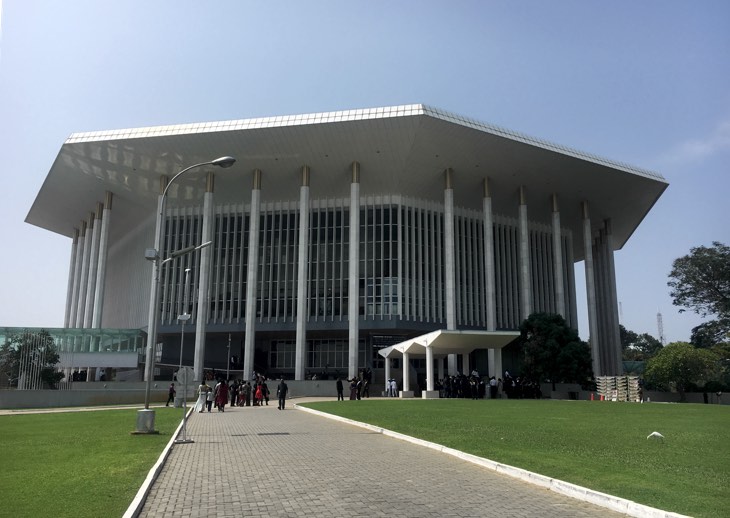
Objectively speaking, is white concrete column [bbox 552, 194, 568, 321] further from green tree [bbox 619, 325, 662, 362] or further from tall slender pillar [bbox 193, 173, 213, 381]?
green tree [bbox 619, 325, 662, 362]

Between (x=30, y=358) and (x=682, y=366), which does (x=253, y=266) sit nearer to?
(x=30, y=358)

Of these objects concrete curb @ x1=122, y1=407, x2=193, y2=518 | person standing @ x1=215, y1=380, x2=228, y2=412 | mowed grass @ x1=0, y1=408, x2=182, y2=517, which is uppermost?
person standing @ x1=215, y1=380, x2=228, y2=412

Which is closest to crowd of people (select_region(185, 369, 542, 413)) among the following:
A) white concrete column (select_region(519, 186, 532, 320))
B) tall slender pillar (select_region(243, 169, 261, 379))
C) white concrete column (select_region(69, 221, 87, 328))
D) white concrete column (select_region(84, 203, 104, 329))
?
tall slender pillar (select_region(243, 169, 261, 379))

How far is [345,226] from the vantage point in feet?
194

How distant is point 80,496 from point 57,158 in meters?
51.3

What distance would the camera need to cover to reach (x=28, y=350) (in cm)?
4694

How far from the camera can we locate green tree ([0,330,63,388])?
45.8 m

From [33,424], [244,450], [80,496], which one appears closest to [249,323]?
[33,424]

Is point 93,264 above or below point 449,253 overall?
above

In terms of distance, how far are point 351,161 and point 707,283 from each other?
3980 centimetres

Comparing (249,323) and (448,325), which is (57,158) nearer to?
(249,323)

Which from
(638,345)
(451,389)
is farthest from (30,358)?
(638,345)

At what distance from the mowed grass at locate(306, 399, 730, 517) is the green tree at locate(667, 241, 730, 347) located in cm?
4897

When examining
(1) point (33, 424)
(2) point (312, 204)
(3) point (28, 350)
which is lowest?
(1) point (33, 424)
